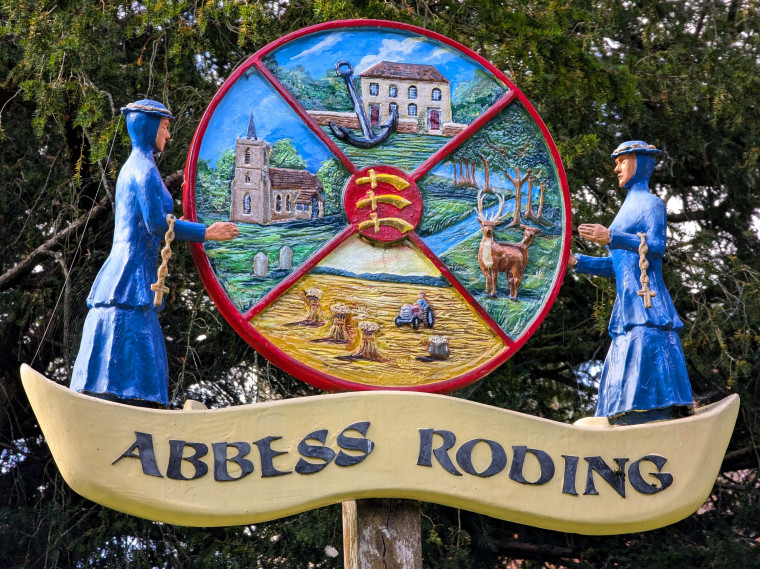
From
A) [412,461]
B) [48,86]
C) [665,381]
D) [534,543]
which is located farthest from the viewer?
[534,543]

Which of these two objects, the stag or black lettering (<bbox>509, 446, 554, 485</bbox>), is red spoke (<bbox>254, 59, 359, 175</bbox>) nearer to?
the stag

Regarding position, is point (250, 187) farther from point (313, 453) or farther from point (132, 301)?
point (313, 453)

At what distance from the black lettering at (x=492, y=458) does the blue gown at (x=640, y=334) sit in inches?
25.1

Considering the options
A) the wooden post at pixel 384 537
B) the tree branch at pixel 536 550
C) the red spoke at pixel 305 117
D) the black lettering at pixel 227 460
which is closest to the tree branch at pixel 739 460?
the tree branch at pixel 536 550

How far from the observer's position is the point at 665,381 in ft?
18.0

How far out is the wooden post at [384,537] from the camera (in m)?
5.41

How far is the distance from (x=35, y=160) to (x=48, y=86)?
1.64 m

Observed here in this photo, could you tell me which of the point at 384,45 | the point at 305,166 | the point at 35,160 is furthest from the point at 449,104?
the point at 35,160

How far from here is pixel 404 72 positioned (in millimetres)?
5777

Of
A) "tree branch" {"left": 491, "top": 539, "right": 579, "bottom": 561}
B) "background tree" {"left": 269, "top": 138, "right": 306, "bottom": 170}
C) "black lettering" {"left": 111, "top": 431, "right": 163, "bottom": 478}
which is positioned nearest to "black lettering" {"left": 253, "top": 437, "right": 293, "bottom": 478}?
"black lettering" {"left": 111, "top": 431, "right": 163, "bottom": 478}

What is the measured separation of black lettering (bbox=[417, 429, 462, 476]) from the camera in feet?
16.7

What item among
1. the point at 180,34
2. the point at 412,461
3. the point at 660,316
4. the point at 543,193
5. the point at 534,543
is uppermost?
the point at 180,34

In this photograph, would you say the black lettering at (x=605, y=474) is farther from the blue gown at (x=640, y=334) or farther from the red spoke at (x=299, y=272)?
the red spoke at (x=299, y=272)

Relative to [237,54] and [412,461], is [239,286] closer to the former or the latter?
[412,461]
